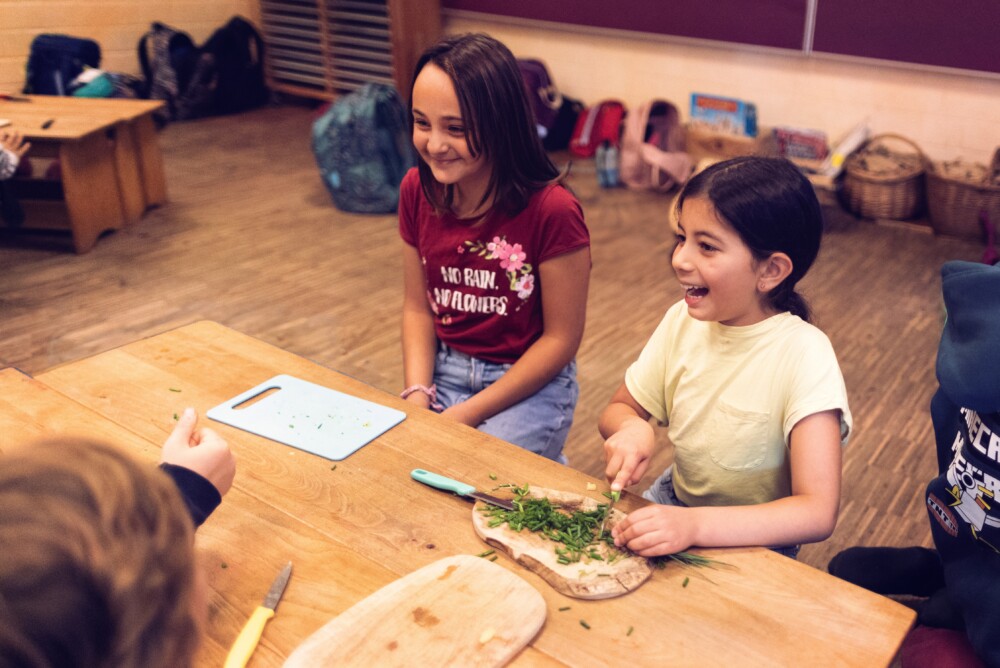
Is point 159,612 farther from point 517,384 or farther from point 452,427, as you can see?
point 517,384

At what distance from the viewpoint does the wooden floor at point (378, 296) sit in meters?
2.62

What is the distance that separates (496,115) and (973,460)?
0.96m

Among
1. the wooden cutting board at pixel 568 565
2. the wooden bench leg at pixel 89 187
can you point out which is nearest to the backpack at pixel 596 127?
the wooden bench leg at pixel 89 187

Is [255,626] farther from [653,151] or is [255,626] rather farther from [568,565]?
[653,151]

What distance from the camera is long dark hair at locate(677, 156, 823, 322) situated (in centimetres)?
131

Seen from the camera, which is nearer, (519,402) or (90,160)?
(519,402)

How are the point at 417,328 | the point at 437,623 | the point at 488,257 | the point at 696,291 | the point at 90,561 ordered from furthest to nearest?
the point at 417,328 → the point at 488,257 → the point at 696,291 → the point at 437,623 → the point at 90,561

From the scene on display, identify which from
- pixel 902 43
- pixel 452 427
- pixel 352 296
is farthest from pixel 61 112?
pixel 902 43

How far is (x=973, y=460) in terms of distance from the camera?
4.26 ft

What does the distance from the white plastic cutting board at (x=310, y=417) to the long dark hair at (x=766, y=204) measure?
0.57 metres

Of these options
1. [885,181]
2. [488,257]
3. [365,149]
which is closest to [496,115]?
[488,257]

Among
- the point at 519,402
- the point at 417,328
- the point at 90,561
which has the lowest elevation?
the point at 519,402

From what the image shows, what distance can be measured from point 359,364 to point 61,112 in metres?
2.18

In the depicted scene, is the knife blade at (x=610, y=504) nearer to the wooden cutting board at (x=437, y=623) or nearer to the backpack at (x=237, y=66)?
the wooden cutting board at (x=437, y=623)
